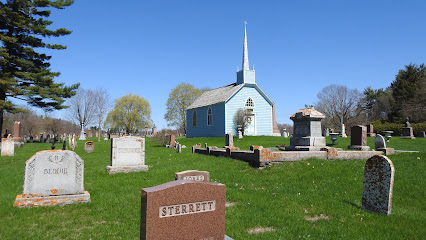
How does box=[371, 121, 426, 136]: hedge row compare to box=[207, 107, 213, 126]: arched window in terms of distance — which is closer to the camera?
box=[371, 121, 426, 136]: hedge row

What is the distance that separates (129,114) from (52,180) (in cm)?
5837

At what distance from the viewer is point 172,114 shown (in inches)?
2270

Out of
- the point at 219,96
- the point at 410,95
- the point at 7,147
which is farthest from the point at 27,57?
the point at 410,95

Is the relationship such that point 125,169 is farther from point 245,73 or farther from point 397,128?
point 397,128

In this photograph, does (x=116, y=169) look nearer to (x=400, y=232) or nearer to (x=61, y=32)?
(x=400, y=232)

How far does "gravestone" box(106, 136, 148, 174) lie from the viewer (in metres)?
10.7

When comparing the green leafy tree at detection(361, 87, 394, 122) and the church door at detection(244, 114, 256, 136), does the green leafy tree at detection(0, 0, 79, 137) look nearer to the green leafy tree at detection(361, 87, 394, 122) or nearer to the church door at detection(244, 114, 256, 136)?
the church door at detection(244, 114, 256, 136)

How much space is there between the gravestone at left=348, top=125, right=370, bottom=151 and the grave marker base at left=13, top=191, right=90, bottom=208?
45.8 feet

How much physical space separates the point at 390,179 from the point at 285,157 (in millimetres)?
5098

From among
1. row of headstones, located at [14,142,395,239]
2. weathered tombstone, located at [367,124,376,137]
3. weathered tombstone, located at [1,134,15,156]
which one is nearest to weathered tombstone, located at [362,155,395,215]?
row of headstones, located at [14,142,395,239]

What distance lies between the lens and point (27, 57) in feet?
85.0

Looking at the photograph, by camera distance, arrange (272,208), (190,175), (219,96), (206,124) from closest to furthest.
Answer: (272,208) < (190,175) < (219,96) < (206,124)

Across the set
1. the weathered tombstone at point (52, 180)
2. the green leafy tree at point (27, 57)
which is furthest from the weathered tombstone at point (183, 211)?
the green leafy tree at point (27, 57)

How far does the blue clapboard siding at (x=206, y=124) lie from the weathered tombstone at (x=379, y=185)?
976 inches
